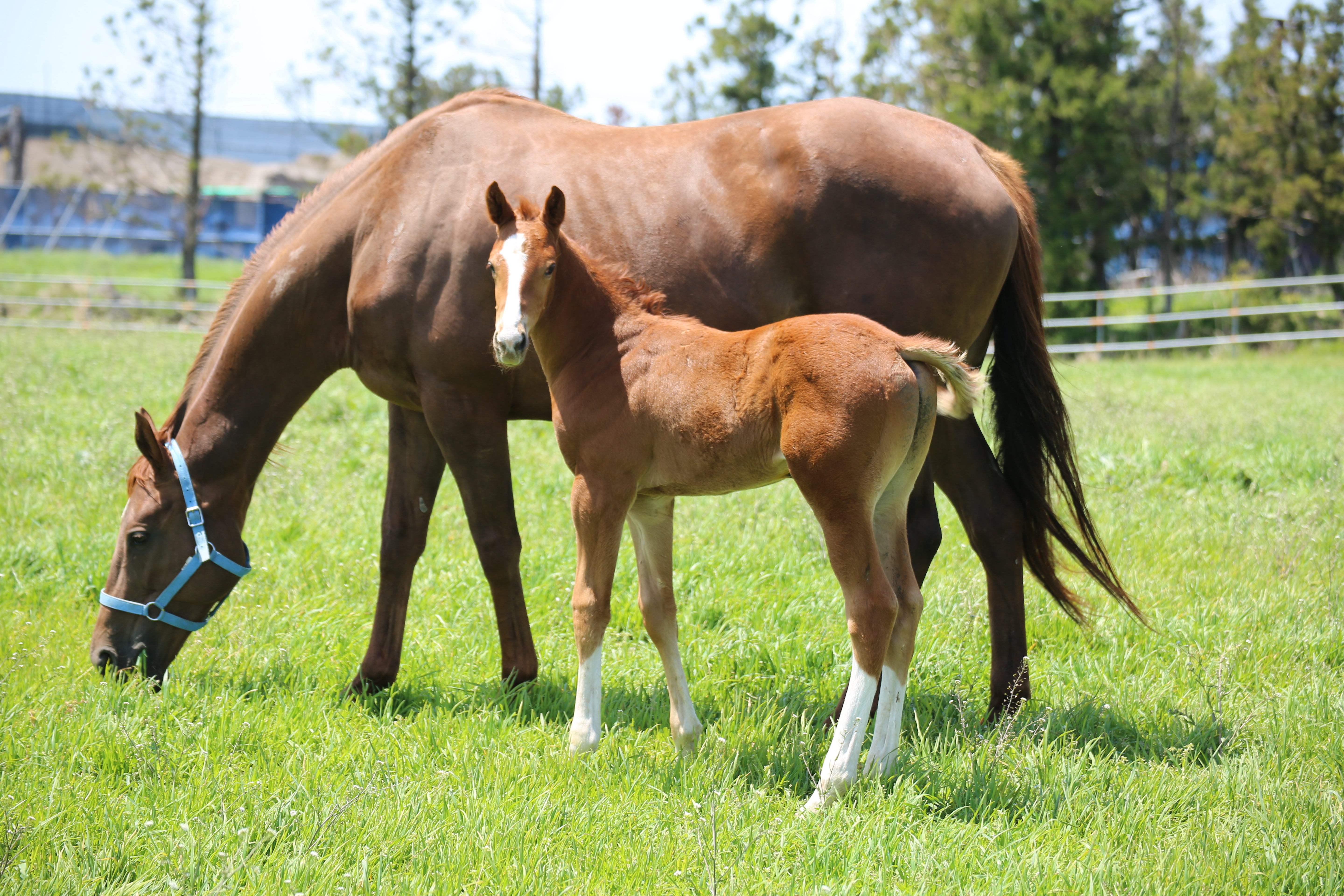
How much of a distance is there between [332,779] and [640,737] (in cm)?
97

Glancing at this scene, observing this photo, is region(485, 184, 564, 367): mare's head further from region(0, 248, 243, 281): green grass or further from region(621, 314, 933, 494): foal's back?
region(0, 248, 243, 281): green grass

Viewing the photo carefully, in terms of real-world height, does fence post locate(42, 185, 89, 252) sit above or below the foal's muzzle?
above

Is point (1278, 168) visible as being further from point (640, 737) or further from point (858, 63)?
point (640, 737)

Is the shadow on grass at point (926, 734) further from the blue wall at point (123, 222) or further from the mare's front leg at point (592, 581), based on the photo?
the blue wall at point (123, 222)

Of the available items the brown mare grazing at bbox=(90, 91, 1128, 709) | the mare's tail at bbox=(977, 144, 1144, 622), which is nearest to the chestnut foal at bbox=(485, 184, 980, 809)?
the brown mare grazing at bbox=(90, 91, 1128, 709)

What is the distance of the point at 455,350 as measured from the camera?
142 inches

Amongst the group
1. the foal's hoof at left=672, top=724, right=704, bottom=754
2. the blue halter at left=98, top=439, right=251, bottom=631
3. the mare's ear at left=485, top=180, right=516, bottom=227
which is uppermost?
the mare's ear at left=485, top=180, right=516, bottom=227

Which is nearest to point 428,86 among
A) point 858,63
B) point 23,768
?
point 858,63

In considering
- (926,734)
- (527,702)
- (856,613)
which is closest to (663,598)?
(856,613)

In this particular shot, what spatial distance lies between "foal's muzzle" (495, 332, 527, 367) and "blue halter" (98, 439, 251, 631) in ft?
6.37

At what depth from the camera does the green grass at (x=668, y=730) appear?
94.7 inches

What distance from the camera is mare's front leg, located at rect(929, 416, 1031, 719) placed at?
3.64 m

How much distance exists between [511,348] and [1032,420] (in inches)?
88.5

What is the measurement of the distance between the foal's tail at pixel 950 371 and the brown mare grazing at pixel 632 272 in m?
0.77
